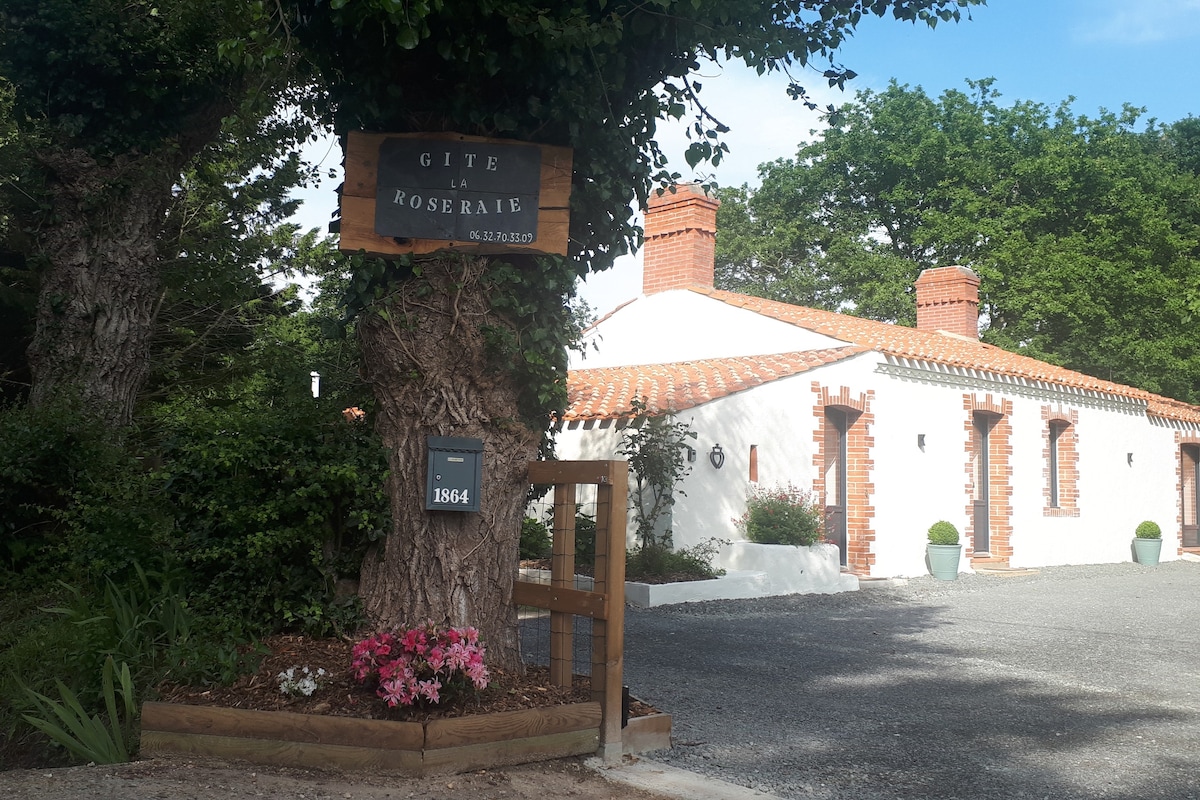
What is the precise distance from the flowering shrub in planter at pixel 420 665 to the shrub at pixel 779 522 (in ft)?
29.2

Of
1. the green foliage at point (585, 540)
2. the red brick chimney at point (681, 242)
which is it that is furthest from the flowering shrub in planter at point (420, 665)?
the red brick chimney at point (681, 242)

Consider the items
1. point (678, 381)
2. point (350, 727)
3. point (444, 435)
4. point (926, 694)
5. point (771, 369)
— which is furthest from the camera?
point (678, 381)

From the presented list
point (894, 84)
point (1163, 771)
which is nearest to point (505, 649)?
point (1163, 771)

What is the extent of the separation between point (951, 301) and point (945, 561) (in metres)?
9.64

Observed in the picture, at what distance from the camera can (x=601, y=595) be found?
4734mm

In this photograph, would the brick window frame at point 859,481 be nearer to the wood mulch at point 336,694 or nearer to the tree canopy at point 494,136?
the tree canopy at point 494,136

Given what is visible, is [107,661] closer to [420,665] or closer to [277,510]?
[277,510]

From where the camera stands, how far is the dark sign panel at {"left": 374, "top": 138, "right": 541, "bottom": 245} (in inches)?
206

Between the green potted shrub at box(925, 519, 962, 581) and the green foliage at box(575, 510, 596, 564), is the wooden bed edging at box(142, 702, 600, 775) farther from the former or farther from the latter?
the green potted shrub at box(925, 519, 962, 581)

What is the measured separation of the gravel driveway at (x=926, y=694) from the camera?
482cm

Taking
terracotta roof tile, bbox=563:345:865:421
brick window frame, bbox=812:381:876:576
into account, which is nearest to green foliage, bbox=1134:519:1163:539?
brick window frame, bbox=812:381:876:576

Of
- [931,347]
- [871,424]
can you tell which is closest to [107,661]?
[871,424]

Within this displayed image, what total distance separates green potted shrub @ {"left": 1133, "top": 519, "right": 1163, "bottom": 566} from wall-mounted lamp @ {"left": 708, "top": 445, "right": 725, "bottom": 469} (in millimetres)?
11939

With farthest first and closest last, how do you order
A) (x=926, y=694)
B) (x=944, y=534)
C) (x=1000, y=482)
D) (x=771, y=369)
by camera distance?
(x=1000, y=482)
(x=944, y=534)
(x=771, y=369)
(x=926, y=694)
